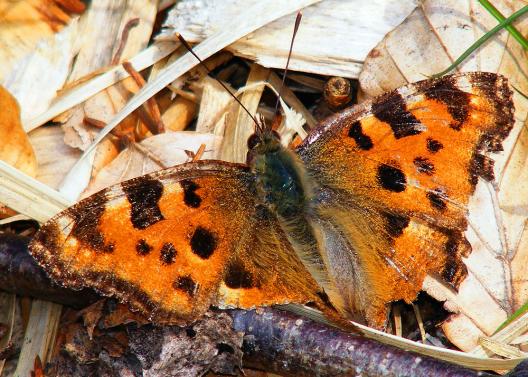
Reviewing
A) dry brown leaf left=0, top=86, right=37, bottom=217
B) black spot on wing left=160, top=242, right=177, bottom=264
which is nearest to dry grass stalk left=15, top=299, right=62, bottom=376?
dry brown leaf left=0, top=86, right=37, bottom=217

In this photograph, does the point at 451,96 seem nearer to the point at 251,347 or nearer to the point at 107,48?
the point at 251,347

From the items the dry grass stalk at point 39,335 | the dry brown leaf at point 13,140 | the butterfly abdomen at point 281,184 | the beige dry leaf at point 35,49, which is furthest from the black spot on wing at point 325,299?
the beige dry leaf at point 35,49

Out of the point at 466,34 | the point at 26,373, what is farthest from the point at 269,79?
the point at 26,373

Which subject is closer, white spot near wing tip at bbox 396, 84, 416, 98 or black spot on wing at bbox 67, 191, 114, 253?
black spot on wing at bbox 67, 191, 114, 253

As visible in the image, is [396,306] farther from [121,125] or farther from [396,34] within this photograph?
[121,125]

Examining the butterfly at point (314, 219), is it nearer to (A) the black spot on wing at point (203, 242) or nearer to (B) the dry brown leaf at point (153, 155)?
(A) the black spot on wing at point (203, 242)

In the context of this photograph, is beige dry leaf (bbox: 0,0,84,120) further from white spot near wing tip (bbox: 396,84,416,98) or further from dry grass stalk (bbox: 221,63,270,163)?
white spot near wing tip (bbox: 396,84,416,98)

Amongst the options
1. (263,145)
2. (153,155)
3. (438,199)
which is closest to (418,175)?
(438,199)
